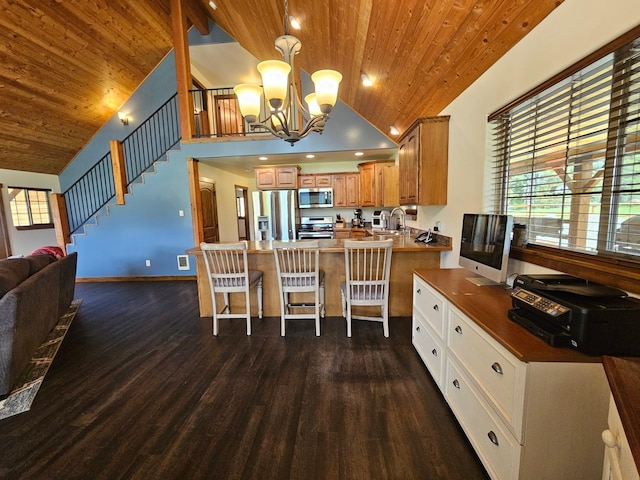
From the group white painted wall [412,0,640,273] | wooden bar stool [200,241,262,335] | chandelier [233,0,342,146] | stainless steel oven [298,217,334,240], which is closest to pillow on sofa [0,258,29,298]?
wooden bar stool [200,241,262,335]

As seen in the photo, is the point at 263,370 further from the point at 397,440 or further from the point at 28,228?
the point at 28,228

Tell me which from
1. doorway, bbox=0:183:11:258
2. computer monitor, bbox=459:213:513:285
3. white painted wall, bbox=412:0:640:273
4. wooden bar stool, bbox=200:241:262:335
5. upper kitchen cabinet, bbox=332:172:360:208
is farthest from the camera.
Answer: upper kitchen cabinet, bbox=332:172:360:208

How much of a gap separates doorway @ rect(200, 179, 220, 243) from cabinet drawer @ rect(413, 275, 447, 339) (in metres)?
4.25

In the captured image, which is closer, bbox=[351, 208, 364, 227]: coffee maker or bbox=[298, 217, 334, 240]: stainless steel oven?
bbox=[298, 217, 334, 240]: stainless steel oven

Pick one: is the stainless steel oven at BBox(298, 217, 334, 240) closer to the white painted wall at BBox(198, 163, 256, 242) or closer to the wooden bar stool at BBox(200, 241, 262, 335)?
the white painted wall at BBox(198, 163, 256, 242)

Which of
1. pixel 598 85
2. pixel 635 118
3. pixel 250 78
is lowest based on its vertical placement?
pixel 635 118

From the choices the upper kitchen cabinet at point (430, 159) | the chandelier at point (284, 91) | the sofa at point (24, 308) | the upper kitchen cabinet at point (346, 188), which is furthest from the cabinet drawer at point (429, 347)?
the upper kitchen cabinet at point (346, 188)

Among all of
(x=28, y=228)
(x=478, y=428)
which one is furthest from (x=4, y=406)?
(x=28, y=228)

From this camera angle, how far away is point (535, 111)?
1.76 meters

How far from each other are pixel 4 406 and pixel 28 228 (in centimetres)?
602

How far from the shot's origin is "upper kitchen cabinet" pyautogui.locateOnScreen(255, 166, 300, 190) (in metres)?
5.80

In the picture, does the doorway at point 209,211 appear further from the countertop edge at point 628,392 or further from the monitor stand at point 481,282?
the countertop edge at point 628,392

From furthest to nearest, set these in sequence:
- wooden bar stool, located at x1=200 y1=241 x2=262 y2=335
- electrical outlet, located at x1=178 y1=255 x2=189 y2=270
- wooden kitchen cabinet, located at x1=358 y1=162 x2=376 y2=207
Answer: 1. wooden kitchen cabinet, located at x1=358 y1=162 x2=376 y2=207
2. electrical outlet, located at x1=178 y1=255 x2=189 y2=270
3. wooden bar stool, located at x1=200 y1=241 x2=262 y2=335

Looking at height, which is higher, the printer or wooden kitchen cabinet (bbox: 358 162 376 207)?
wooden kitchen cabinet (bbox: 358 162 376 207)
